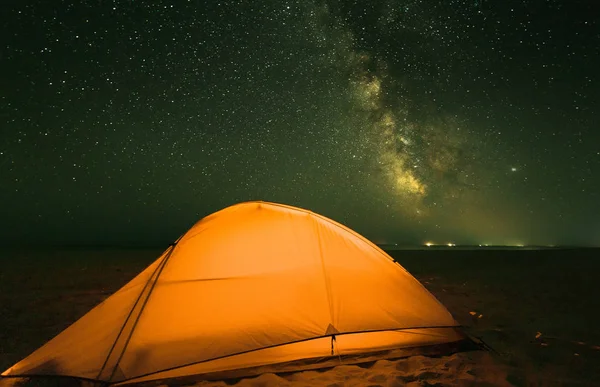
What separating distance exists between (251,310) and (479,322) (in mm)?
4230

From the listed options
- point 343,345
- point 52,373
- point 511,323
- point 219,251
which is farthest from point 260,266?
point 511,323

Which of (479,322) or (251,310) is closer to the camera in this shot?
(251,310)

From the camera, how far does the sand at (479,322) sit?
13.4ft

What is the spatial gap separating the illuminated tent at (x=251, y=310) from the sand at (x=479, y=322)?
344 mm

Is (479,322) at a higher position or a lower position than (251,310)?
lower

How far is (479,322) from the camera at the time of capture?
653 cm

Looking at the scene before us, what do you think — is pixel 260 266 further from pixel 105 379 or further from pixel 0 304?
pixel 0 304

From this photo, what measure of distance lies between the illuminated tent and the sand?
1.13 feet

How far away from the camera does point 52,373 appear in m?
3.74

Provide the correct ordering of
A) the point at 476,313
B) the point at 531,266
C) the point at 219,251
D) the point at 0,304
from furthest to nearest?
the point at 531,266 < the point at 0,304 < the point at 476,313 < the point at 219,251

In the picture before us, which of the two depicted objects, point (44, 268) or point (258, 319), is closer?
point (258, 319)

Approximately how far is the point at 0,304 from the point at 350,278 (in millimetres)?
7750

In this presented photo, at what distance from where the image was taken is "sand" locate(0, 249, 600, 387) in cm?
408

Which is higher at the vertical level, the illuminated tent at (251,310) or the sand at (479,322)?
the illuminated tent at (251,310)
